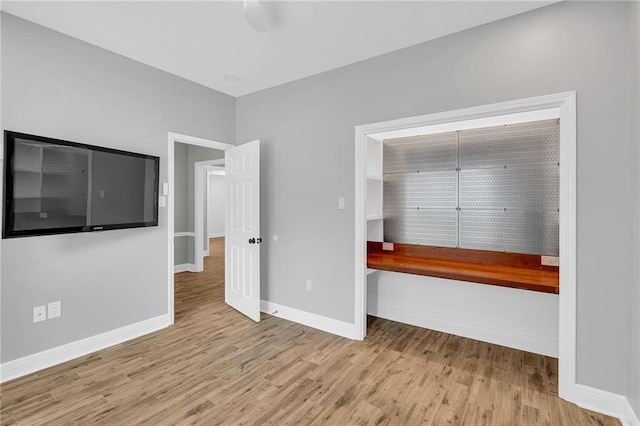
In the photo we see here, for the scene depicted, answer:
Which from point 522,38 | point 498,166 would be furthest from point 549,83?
point 498,166

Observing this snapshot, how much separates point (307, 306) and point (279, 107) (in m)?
2.34

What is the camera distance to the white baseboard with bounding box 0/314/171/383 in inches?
92.2

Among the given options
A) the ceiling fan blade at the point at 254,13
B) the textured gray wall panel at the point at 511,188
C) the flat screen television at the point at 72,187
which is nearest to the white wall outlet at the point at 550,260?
the textured gray wall panel at the point at 511,188

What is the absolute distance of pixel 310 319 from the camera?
135 inches

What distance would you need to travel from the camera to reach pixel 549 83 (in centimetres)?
219

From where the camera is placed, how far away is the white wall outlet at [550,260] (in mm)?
2740

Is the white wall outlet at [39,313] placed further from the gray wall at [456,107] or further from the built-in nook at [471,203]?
the built-in nook at [471,203]

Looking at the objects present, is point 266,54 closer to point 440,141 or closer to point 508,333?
point 440,141

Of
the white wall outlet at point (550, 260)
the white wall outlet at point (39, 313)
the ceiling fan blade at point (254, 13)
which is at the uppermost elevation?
the ceiling fan blade at point (254, 13)

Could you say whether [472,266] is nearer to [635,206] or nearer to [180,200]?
[635,206]

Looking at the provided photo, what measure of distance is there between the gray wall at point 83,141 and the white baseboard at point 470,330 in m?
2.54

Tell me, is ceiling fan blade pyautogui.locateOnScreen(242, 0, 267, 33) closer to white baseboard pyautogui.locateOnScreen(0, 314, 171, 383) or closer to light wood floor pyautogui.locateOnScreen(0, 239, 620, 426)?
light wood floor pyautogui.locateOnScreen(0, 239, 620, 426)

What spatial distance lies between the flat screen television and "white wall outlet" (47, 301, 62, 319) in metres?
0.64

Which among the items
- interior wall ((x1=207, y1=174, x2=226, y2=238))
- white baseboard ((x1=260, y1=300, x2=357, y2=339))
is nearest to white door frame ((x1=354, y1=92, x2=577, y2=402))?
white baseboard ((x1=260, y1=300, x2=357, y2=339))
